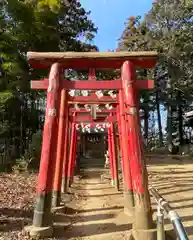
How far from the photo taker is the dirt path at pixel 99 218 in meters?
5.36

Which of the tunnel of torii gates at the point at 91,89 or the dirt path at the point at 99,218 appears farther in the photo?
the dirt path at the point at 99,218

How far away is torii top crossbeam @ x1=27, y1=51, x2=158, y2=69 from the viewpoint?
5.43 metres

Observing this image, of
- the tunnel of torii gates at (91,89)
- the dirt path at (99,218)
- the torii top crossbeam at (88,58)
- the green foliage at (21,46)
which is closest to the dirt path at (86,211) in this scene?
the dirt path at (99,218)

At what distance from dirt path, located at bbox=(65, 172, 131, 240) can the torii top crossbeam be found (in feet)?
9.36

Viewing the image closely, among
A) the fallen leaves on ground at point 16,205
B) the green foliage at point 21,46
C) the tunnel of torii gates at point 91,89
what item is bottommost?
the fallen leaves on ground at point 16,205

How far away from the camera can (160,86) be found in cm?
2680

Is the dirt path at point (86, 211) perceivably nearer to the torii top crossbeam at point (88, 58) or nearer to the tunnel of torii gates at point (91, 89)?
the tunnel of torii gates at point (91, 89)

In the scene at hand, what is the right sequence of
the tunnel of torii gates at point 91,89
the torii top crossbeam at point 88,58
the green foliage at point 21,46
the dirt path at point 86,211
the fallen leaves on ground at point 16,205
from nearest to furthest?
1. the tunnel of torii gates at point 91,89
2. the fallen leaves on ground at point 16,205
3. the dirt path at point 86,211
4. the torii top crossbeam at point 88,58
5. the green foliage at point 21,46

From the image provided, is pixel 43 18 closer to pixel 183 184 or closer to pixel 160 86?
pixel 183 184

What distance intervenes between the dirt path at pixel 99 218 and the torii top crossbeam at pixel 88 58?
2852mm

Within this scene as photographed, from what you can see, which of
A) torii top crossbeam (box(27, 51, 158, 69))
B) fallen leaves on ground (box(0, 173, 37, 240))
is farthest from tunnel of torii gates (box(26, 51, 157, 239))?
fallen leaves on ground (box(0, 173, 37, 240))

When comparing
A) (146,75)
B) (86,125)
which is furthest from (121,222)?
(146,75)

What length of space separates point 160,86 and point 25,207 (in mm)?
21518

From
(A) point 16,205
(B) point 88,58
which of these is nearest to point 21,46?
(A) point 16,205
